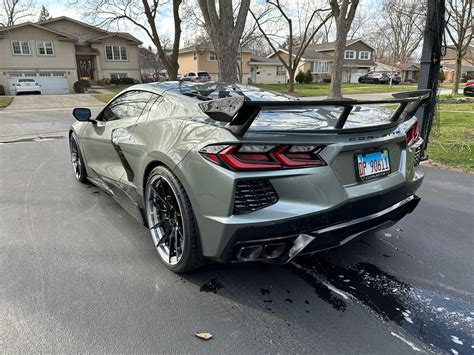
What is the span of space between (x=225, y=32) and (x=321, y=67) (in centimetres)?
4483

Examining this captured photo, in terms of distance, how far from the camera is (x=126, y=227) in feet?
11.8

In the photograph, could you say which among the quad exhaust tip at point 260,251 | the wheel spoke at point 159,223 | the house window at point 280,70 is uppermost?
the house window at point 280,70

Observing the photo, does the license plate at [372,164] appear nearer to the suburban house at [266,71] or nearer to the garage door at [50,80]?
the garage door at [50,80]

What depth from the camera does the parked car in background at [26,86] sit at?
2809 cm

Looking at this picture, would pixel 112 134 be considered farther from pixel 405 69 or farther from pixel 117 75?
pixel 405 69

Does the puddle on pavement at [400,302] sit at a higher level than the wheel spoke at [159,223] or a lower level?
lower

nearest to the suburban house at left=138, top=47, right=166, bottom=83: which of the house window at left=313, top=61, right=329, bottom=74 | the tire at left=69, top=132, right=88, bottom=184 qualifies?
the house window at left=313, top=61, right=329, bottom=74

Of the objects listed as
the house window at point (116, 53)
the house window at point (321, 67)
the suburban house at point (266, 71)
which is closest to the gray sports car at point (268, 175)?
the house window at point (116, 53)

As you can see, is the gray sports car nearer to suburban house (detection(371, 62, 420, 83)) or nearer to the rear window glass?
the rear window glass

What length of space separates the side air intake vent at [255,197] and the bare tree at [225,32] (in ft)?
27.6

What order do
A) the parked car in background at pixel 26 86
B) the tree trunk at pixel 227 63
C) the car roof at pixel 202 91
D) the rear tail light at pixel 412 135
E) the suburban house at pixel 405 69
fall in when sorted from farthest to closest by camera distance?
the suburban house at pixel 405 69, the parked car in background at pixel 26 86, the tree trunk at pixel 227 63, the car roof at pixel 202 91, the rear tail light at pixel 412 135

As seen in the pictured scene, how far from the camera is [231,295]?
251 cm

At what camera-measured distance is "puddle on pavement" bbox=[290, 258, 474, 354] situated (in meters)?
2.12

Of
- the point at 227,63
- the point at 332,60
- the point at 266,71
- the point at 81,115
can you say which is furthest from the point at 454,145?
the point at 332,60
